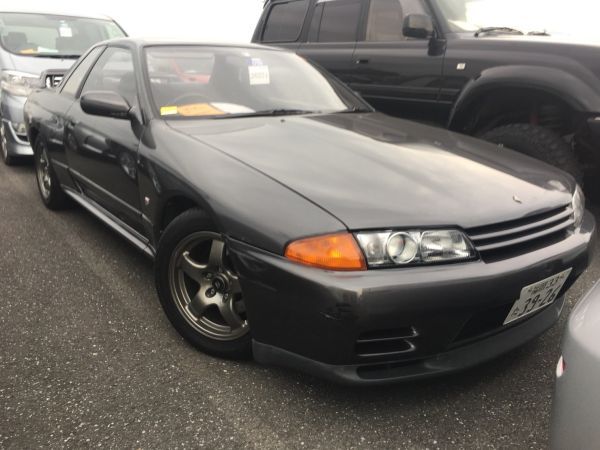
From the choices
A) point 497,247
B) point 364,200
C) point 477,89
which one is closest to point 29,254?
point 364,200

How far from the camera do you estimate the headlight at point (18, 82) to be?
540cm

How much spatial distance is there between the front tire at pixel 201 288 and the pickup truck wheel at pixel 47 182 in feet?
7.16

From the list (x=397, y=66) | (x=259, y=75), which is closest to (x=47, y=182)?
(x=259, y=75)

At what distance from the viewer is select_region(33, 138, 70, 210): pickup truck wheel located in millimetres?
4059

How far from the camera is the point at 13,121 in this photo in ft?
17.3

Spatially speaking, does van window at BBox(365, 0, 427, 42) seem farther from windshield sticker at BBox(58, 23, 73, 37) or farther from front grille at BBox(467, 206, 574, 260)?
windshield sticker at BBox(58, 23, 73, 37)

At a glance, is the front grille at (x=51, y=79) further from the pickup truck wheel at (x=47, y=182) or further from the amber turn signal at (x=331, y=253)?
the amber turn signal at (x=331, y=253)

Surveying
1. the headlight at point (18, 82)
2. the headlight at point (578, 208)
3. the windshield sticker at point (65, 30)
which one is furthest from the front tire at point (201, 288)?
the windshield sticker at point (65, 30)

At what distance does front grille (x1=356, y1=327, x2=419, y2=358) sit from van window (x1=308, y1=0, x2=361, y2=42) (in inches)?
142

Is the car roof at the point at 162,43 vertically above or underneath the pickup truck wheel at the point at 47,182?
above

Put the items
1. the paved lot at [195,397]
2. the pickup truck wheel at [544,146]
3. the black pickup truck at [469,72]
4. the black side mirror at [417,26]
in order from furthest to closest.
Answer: the black side mirror at [417,26]
the pickup truck wheel at [544,146]
the black pickup truck at [469,72]
the paved lot at [195,397]

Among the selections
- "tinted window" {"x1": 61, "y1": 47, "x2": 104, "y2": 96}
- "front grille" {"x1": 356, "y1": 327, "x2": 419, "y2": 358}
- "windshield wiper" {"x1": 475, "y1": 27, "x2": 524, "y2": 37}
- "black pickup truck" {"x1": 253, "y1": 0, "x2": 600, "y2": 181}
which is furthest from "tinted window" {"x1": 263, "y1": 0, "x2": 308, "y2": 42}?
"front grille" {"x1": 356, "y1": 327, "x2": 419, "y2": 358}

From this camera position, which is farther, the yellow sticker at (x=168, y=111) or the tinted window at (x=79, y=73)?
the tinted window at (x=79, y=73)

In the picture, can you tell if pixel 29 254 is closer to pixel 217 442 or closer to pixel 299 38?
pixel 217 442
